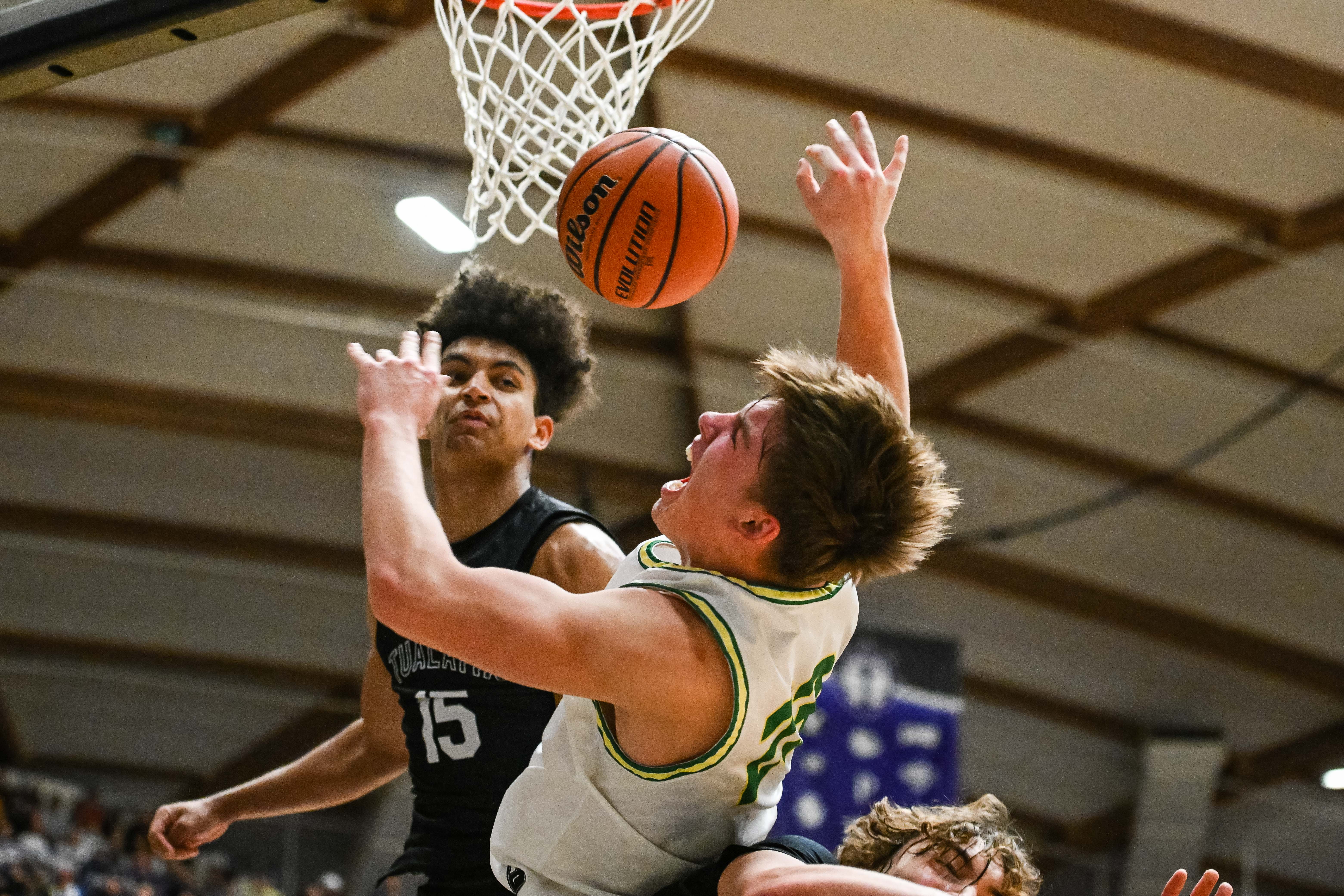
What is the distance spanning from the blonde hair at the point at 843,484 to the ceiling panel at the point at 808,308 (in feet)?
21.0

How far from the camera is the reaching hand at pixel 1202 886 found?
215 centimetres

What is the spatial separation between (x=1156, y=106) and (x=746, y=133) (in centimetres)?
218

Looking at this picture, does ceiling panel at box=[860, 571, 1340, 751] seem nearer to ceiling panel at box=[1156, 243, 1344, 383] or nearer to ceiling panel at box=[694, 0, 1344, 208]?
ceiling panel at box=[1156, 243, 1344, 383]

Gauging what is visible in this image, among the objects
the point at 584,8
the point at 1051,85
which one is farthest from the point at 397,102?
Result: the point at 584,8

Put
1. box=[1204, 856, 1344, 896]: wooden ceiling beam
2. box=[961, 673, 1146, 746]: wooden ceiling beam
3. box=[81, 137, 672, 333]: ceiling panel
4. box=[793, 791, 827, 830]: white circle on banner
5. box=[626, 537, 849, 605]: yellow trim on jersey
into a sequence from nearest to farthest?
box=[626, 537, 849, 605]: yellow trim on jersey < box=[81, 137, 672, 333]: ceiling panel < box=[793, 791, 827, 830]: white circle on banner < box=[961, 673, 1146, 746]: wooden ceiling beam < box=[1204, 856, 1344, 896]: wooden ceiling beam

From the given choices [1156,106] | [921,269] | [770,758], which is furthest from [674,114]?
[770,758]

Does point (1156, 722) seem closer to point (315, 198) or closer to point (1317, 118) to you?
point (1317, 118)

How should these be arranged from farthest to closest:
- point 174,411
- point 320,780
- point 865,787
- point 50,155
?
point 174,411 → point 865,787 → point 50,155 → point 320,780

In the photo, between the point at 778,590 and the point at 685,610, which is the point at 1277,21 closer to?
the point at 778,590

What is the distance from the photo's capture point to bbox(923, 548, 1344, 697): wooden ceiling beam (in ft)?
37.1

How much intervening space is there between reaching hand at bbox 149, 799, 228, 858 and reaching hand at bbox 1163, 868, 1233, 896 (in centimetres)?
210

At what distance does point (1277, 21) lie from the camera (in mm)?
6590

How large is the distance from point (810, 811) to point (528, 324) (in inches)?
233

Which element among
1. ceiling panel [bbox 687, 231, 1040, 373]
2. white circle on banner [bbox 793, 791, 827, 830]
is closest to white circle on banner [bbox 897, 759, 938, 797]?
white circle on banner [bbox 793, 791, 827, 830]
